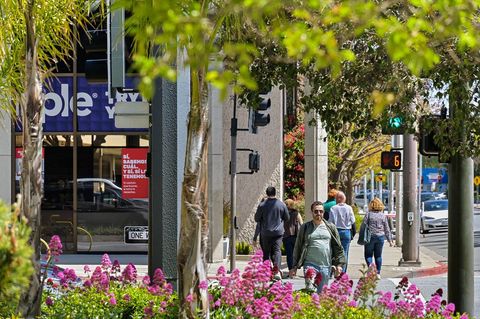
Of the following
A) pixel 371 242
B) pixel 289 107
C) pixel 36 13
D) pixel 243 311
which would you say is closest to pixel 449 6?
pixel 243 311

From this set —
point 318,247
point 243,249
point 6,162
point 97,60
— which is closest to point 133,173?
point 6,162

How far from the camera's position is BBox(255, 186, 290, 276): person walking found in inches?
736

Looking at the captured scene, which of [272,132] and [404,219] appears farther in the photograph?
[272,132]

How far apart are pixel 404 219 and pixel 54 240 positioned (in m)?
15.5

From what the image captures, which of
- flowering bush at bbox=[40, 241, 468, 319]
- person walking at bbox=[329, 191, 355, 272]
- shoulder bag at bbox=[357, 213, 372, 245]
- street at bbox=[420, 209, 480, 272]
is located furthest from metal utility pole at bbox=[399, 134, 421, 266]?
flowering bush at bbox=[40, 241, 468, 319]

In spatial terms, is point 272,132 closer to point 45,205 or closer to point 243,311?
point 45,205

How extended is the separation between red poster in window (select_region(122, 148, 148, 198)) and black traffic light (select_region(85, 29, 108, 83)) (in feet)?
45.3

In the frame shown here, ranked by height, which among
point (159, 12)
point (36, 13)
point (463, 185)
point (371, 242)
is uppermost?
point (36, 13)

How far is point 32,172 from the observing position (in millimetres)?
8484

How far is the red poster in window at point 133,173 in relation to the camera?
23.8 m

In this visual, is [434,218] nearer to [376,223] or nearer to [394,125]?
[376,223]

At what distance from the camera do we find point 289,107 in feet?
109

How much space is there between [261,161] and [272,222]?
676cm

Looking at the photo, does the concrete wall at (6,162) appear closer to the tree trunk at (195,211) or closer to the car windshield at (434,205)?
the tree trunk at (195,211)
